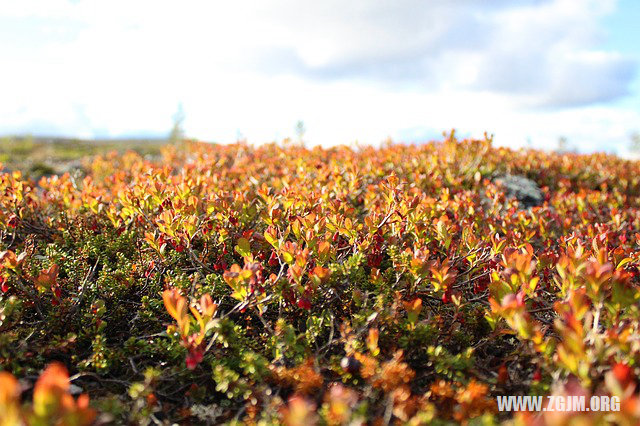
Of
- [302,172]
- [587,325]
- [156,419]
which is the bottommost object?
[156,419]

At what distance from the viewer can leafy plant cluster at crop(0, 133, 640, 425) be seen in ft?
6.18

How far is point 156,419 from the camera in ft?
6.66

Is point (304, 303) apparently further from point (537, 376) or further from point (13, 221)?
point (13, 221)

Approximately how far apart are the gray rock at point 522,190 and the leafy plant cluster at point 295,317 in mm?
1936

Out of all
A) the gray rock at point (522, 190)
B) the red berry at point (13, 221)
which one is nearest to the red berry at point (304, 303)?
the red berry at point (13, 221)

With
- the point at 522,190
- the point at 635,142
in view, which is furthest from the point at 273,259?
the point at 635,142

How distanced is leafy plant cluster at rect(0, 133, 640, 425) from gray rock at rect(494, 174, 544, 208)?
1.94m

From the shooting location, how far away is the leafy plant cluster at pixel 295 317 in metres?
1.88

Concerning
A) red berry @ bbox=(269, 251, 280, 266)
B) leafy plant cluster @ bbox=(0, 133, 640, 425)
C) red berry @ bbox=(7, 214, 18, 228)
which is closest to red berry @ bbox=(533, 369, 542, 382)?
leafy plant cluster @ bbox=(0, 133, 640, 425)

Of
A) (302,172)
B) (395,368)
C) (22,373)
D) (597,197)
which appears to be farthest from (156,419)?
(597,197)

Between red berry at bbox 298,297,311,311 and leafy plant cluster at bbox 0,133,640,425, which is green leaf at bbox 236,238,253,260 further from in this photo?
red berry at bbox 298,297,311,311

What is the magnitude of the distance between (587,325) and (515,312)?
1.09 feet

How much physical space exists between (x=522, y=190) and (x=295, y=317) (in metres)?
4.36

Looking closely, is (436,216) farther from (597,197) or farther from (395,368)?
(597,197)
